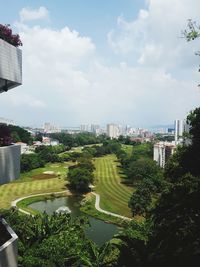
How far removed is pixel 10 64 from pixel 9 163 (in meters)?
3.24

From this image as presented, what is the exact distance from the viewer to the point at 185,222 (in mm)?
13430

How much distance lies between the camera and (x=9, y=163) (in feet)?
41.1

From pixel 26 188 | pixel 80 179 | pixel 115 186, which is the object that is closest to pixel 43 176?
pixel 26 188

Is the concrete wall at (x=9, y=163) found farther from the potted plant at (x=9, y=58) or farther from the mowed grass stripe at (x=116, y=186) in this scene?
the mowed grass stripe at (x=116, y=186)

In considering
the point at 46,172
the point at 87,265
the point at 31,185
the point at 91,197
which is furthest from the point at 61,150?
the point at 87,265

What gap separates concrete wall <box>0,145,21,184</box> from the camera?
12102mm

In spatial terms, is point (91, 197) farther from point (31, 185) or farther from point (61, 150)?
point (61, 150)

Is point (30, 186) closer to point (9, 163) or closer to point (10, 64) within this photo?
point (9, 163)

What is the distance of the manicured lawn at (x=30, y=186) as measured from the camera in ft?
198

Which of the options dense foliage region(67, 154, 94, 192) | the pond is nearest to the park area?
dense foliage region(67, 154, 94, 192)

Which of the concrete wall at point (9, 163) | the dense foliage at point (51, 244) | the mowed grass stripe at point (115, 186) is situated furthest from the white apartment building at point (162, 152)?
the concrete wall at point (9, 163)

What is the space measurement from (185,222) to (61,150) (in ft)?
384

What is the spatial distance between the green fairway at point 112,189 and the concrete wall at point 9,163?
1538 inches

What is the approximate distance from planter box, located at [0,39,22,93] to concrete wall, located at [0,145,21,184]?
2256 millimetres
